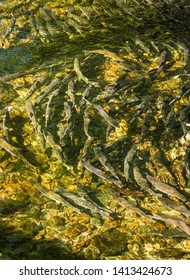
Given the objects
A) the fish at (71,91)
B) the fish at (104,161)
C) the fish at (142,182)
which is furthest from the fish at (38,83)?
the fish at (142,182)

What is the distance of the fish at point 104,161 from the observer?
13.6ft

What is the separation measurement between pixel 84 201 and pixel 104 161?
0.44 meters

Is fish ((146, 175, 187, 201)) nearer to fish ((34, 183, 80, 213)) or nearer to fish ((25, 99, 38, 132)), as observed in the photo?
fish ((34, 183, 80, 213))

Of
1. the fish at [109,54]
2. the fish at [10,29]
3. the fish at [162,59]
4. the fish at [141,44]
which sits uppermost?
the fish at [10,29]

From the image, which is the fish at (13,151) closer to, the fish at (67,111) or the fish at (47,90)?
the fish at (67,111)

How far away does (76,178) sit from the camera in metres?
4.35

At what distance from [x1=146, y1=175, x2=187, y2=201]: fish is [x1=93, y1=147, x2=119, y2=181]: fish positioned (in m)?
0.30

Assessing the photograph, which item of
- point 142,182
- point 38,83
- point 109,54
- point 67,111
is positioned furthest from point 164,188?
point 109,54

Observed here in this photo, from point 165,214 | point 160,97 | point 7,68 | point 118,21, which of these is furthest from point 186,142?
point 118,21

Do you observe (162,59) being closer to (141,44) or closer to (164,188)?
(141,44)

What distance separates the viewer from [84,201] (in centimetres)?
401

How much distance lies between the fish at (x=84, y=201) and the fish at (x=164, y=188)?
1.49ft

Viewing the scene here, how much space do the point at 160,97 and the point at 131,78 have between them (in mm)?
605

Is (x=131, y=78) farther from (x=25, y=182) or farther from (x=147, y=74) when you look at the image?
(x=25, y=182)
